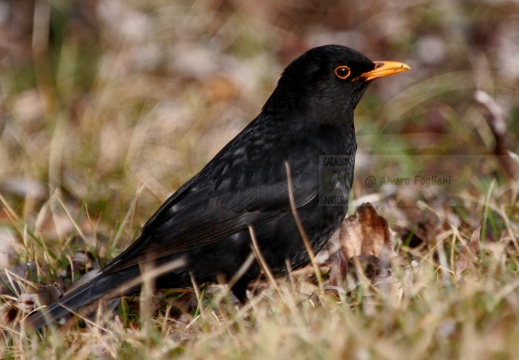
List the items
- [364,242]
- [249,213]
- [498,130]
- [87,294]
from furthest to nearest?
[498,130] → [364,242] → [249,213] → [87,294]

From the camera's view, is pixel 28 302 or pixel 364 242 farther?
pixel 364 242

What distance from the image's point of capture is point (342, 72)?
449cm

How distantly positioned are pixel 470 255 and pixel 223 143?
10.2ft

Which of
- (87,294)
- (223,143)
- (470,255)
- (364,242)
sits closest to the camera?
(470,255)

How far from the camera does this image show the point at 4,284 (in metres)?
4.20

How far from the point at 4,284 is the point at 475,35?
17.9 feet

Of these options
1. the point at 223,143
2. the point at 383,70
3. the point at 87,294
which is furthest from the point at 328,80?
the point at 223,143

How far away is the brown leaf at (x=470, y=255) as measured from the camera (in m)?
3.77

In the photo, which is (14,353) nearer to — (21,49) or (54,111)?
(54,111)

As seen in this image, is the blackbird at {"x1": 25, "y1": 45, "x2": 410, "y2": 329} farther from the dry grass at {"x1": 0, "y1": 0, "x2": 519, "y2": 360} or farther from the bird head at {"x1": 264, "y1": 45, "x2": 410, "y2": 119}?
the dry grass at {"x1": 0, "y1": 0, "x2": 519, "y2": 360}

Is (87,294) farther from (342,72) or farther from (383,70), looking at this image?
(383,70)

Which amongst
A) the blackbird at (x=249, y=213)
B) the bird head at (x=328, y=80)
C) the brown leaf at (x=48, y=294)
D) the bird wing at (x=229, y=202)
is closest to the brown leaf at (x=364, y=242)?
the blackbird at (x=249, y=213)

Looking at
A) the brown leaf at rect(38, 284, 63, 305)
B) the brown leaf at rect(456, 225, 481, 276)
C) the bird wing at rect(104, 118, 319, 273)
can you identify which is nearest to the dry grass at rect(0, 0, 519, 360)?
the brown leaf at rect(456, 225, 481, 276)

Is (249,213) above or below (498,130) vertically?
below
